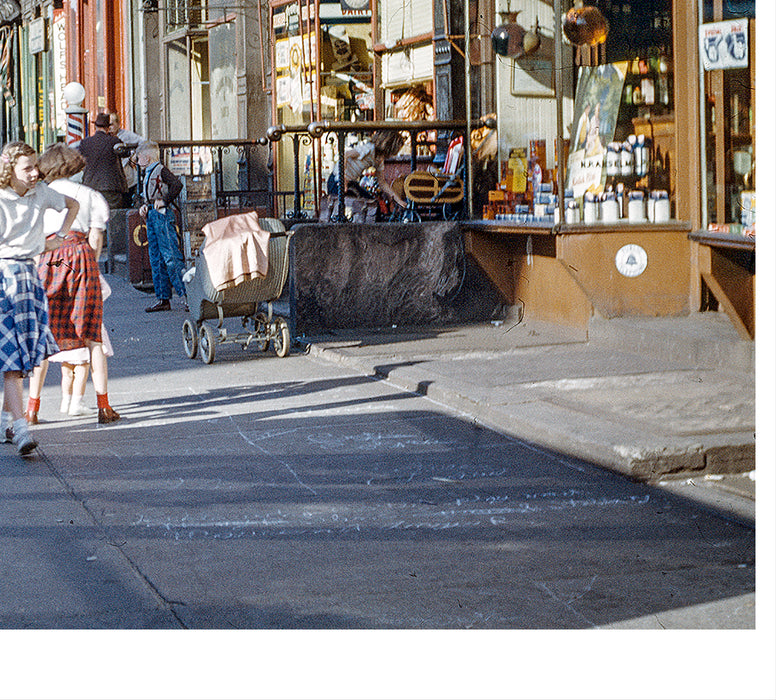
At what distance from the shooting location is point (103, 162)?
53.9 feet

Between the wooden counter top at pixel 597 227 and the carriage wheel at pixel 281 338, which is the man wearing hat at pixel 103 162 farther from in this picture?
the wooden counter top at pixel 597 227

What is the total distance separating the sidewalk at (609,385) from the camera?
626cm

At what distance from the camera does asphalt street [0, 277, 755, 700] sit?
4.40 m

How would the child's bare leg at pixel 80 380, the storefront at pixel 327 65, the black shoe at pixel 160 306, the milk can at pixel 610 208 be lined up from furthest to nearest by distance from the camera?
the storefront at pixel 327 65
the black shoe at pixel 160 306
the milk can at pixel 610 208
the child's bare leg at pixel 80 380

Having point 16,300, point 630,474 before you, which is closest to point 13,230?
point 16,300

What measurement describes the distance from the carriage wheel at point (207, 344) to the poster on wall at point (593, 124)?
10.5 ft

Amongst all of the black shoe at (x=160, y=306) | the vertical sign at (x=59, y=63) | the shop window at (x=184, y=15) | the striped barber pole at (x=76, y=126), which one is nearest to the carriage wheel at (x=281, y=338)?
the black shoe at (x=160, y=306)

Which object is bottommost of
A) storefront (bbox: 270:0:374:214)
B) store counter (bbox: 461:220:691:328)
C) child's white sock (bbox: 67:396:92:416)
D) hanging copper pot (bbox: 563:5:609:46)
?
child's white sock (bbox: 67:396:92:416)

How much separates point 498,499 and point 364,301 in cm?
550

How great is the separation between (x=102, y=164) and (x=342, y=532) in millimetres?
12009

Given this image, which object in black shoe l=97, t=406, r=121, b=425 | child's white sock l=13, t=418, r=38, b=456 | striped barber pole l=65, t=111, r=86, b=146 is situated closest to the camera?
child's white sock l=13, t=418, r=38, b=456

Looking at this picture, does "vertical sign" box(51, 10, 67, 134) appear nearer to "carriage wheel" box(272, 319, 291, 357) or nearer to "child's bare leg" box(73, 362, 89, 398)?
"carriage wheel" box(272, 319, 291, 357)

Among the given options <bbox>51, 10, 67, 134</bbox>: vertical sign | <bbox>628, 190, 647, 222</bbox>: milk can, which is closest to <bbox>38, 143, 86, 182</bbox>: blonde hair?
<bbox>628, 190, 647, 222</bbox>: milk can

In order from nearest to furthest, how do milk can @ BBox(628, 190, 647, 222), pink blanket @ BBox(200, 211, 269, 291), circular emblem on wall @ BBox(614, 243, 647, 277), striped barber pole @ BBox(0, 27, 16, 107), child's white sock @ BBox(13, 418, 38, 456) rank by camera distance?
child's white sock @ BBox(13, 418, 38, 456) → pink blanket @ BBox(200, 211, 269, 291) → circular emblem on wall @ BBox(614, 243, 647, 277) → milk can @ BBox(628, 190, 647, 222) → striped barber pole @ BBox(0, 27, 16, 107)
